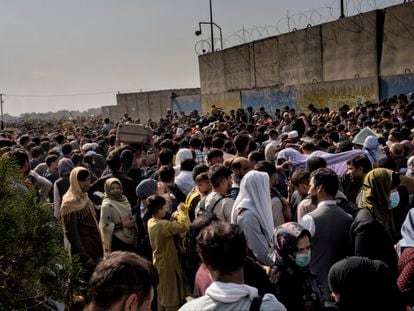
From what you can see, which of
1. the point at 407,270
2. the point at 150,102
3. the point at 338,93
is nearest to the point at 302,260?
the point at 407,270

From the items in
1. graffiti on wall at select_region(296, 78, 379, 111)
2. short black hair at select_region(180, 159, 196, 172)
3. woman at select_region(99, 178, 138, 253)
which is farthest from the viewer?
graffiti on wall at select_region(296, 78, 379, 111)

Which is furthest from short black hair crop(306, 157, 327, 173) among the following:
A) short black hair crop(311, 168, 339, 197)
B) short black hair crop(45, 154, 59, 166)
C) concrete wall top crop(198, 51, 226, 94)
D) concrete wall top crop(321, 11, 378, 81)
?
concrete wall top crop(198, 51, 226, 94)

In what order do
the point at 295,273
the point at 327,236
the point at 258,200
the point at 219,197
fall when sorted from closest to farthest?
the point at 295,273 < the point at 327,236 < the point at 258,200 < the point at 219,197

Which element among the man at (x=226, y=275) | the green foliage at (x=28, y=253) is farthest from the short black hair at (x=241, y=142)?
the green foliage at (x=28, y=253)

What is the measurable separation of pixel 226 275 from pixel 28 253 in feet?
3.32

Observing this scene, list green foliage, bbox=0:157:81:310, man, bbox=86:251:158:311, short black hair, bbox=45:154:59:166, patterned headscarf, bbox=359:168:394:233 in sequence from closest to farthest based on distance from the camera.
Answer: green foliage, bbox=0:157:81:310, man, bbox=86:251:158:311, patterned headscarf, bbox=359:168:394:233, short black hair, bbox=45:154:59:166

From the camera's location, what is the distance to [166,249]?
15.7 ft

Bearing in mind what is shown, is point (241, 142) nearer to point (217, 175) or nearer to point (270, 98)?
point (217, 175)

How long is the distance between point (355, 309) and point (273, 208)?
5.68 feet

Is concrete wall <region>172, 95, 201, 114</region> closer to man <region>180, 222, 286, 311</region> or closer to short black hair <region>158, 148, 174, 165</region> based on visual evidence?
short black hair <region>158, 148, 174, 165</region>

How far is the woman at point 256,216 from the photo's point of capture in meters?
4.02

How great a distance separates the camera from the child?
186 inches

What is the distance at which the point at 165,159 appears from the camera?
707cm

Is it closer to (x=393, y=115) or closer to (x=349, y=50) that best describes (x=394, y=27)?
(x=349, y=50)
